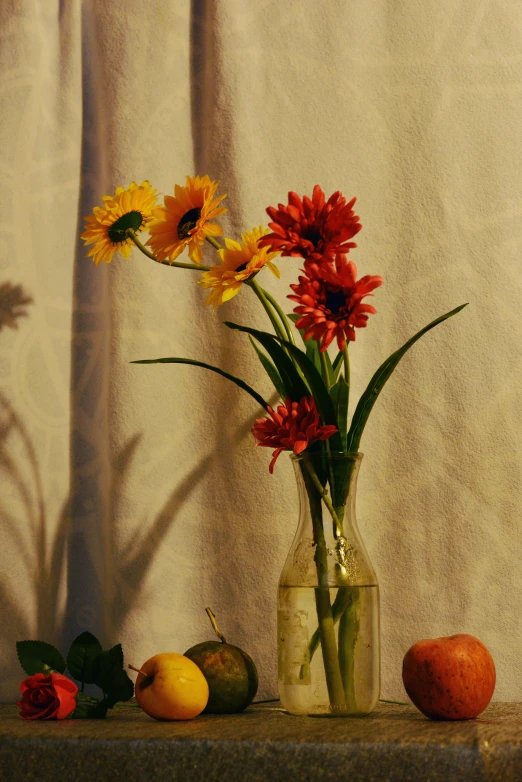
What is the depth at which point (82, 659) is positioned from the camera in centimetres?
90

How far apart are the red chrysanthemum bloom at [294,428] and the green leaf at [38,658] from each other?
378 millimetres

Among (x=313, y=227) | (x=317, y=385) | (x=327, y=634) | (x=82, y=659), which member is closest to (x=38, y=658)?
(x=82, y=659)

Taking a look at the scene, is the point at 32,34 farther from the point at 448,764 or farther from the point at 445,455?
the point at 448,764

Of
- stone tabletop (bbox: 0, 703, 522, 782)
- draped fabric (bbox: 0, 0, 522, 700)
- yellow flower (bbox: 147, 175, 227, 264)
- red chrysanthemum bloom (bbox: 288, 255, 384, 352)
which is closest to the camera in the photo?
stone tabletop (bbox: 0, 703, 522, 782)

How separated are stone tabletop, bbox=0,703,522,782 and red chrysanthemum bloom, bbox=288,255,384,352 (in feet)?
1.18

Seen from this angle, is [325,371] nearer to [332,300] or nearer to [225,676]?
[332,300]

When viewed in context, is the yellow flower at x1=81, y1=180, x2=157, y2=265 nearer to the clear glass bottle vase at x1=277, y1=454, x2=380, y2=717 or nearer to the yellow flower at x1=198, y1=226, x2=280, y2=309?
the yellow flower at x1=198, y1=226, x2=280, y2=309

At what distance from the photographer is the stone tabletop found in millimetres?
638

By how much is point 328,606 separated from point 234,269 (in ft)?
1.22

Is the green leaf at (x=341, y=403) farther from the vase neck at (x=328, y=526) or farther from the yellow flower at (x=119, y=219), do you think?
the yellow flower at (x=119, y=219)

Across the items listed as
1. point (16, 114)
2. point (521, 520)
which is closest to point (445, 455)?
point (521, 520)

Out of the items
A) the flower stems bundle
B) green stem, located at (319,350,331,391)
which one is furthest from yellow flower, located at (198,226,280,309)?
green stem, located at (319,350,331,391)

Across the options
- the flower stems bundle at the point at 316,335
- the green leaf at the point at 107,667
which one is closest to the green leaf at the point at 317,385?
the flower stems bundle at the point at 316,335

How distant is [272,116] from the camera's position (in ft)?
3.61
